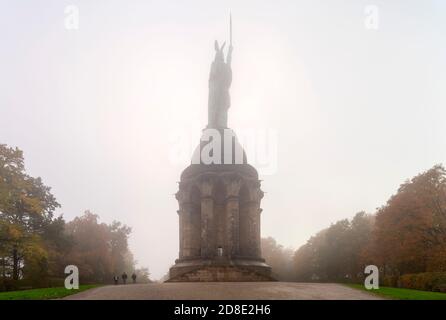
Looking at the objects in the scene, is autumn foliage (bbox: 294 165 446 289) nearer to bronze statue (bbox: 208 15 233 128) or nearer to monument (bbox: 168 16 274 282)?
monument (bbox: 168 16 274 282)

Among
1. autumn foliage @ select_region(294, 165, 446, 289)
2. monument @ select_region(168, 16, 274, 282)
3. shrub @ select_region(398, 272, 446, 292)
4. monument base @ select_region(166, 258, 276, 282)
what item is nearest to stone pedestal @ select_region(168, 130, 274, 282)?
monument @ select_region(168, 16, 274, 282)

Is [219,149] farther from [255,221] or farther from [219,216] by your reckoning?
[255,221]

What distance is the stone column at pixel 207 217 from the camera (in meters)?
43.4

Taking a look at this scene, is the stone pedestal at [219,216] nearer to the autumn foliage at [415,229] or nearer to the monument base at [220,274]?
the monument base at [220,274]

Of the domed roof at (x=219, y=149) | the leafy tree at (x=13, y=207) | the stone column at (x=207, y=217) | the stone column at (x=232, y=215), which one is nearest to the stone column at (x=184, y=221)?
the stone column at (x=207, y=217)

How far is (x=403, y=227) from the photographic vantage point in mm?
47156

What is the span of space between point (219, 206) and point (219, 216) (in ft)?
3.22

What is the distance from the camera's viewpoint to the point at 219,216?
45.3m

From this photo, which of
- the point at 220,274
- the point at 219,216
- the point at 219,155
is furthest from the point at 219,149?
the point at 220,274

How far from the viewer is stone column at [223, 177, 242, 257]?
1682 inches

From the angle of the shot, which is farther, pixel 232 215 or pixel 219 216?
pixel 219 216
